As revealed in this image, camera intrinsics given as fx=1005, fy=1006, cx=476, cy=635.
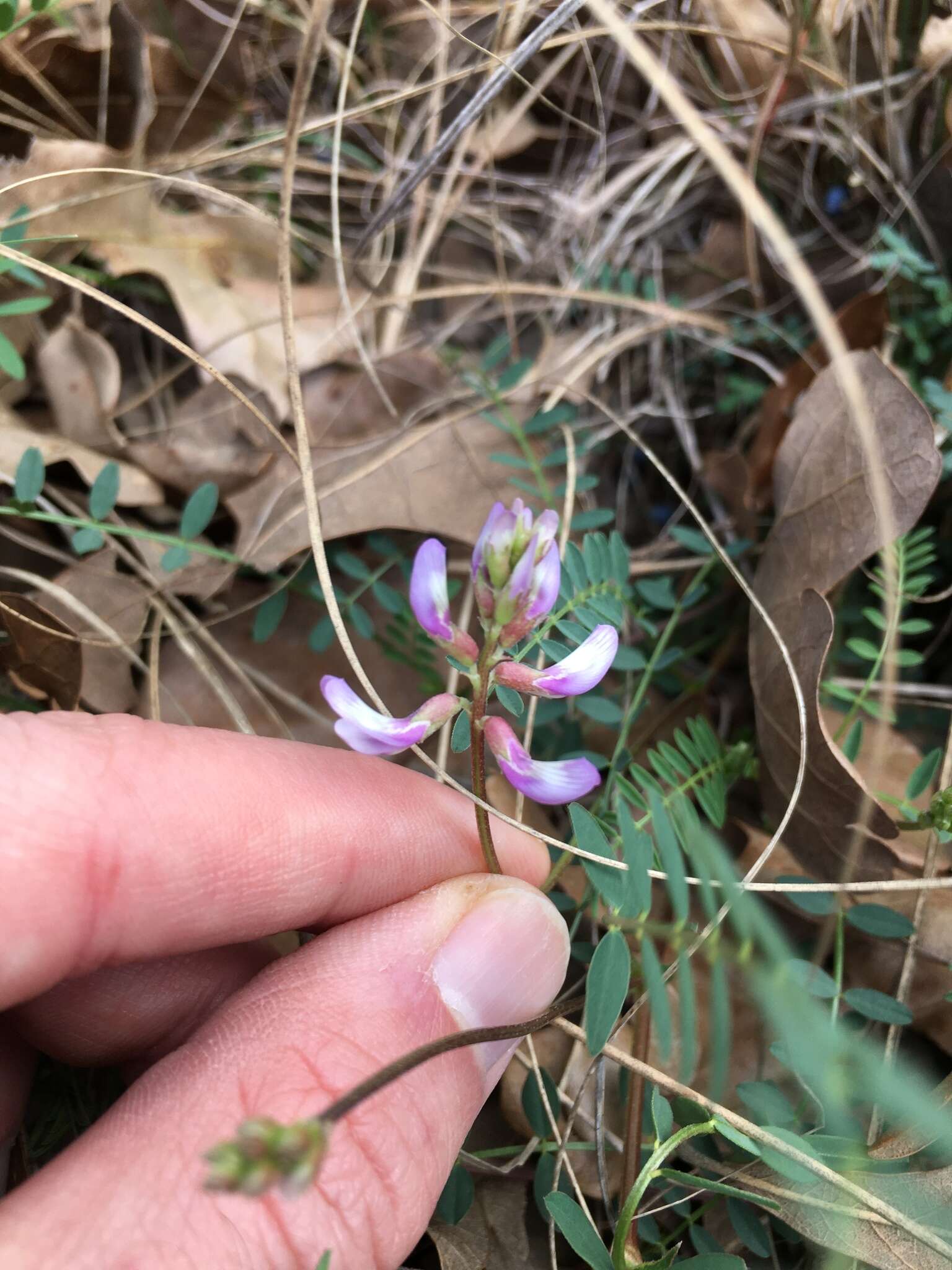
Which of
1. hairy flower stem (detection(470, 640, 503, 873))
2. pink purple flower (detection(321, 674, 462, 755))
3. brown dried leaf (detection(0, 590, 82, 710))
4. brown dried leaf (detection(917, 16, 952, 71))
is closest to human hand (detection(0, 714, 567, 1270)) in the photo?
hairy flower stem (detection(470, 640, 503, 873))

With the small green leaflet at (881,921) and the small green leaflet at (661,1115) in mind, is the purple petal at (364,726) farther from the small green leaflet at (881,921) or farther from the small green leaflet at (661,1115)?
the small green leaflet at (881,921)

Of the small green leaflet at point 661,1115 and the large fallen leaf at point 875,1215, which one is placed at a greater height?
the small green leaflet at point 661,1115

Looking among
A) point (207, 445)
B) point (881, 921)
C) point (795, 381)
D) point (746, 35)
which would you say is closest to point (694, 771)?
point (881, 921)

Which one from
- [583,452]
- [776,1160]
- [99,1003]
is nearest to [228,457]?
[583,452]

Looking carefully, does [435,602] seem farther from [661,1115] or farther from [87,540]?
[87,540]

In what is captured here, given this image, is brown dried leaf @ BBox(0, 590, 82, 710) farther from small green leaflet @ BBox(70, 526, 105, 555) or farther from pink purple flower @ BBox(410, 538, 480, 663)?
pink purple flower @ BBox(410, 538, 480, 663)

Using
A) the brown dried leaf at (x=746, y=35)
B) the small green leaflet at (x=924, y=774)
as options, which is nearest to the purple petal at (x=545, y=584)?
the small green leaflet at (x=924, y=774)
